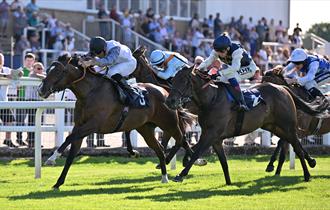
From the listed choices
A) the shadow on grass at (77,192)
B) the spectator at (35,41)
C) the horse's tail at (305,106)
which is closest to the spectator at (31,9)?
the spectator at (35,41)

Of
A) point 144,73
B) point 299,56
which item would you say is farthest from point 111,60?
point 299,56

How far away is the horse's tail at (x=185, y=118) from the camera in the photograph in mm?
13242

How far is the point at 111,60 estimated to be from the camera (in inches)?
480

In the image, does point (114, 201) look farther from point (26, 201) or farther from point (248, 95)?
point (248, 95)

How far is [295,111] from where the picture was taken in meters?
13.1

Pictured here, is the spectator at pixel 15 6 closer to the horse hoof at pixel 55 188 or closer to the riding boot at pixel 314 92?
the riding boot at pixel 314 92

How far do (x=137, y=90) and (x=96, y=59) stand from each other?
846 mm

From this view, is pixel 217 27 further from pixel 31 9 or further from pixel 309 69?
pixel 309 69

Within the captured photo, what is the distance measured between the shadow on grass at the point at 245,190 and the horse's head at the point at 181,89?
111 centimetres

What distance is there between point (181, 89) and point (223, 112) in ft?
2.50

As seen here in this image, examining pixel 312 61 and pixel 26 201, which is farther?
pixel 312 61

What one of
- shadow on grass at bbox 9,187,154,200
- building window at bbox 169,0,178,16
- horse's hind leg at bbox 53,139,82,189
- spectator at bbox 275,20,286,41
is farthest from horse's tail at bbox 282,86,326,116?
spectator at bbox 275,20,286,41

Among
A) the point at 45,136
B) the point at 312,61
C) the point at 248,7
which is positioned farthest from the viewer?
the point at 248,7

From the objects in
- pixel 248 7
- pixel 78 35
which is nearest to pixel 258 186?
pixel 78 35
